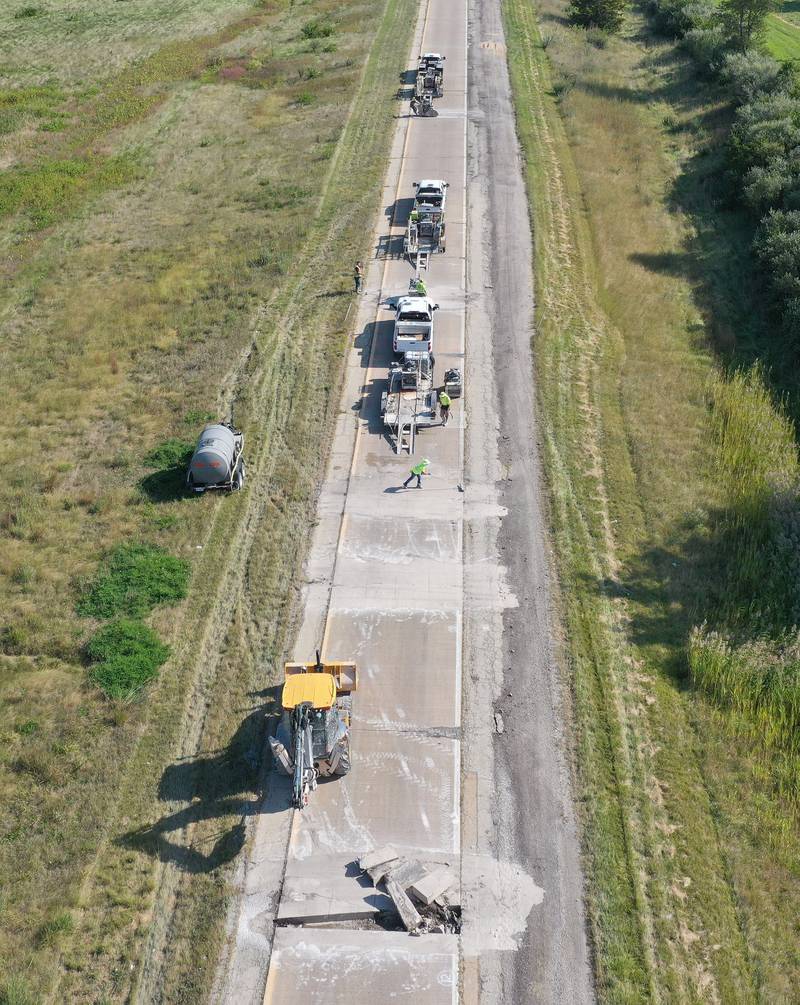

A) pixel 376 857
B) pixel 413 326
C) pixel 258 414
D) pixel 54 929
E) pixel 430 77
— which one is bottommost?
pixel 54 929

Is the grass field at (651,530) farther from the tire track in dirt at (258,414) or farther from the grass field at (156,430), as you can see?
the tire track in dirt at (258,414)

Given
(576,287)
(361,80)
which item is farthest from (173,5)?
(576,287)

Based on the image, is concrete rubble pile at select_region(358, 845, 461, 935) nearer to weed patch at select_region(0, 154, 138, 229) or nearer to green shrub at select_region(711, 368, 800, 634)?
green shrub at select_region(711, 368, 800, 634)

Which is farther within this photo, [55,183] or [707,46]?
[707,46]

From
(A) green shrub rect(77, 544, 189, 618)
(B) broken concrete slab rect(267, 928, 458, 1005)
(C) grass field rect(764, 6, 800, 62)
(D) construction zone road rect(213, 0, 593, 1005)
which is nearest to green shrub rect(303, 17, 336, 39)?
(C) grass field rect(764, 6, 800, 62)

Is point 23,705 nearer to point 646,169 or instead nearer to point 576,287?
point 576,287

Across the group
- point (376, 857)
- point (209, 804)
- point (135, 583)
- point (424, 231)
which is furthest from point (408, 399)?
point (376, 857)

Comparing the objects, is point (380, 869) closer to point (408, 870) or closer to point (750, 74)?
point (408, 870)
